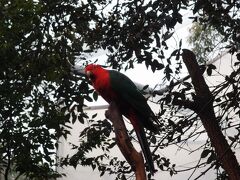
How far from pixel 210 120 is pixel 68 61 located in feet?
2.88

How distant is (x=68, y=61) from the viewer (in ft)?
7.37

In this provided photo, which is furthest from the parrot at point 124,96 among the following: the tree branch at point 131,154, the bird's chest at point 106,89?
the tree branch at point 131,154

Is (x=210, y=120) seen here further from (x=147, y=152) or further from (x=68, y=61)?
(x=68, y=61)

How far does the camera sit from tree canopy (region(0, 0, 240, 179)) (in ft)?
6.72

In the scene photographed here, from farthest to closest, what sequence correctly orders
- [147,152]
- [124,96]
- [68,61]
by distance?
1. [68,61]
2. [124,96]
3. [147,152]

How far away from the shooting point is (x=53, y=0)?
7.36ft

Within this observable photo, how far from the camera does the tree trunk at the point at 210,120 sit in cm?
178

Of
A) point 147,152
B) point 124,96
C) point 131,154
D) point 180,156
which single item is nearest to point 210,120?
point 124,96

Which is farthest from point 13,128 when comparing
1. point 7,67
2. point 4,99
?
point 7,67

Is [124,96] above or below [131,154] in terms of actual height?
above

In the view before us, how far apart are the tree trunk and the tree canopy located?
9 cm

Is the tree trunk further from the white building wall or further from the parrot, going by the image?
the white building wall

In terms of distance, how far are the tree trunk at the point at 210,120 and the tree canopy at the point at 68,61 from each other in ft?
0.31

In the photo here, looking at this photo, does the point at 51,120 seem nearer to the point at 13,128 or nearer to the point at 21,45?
the point at 13,128
